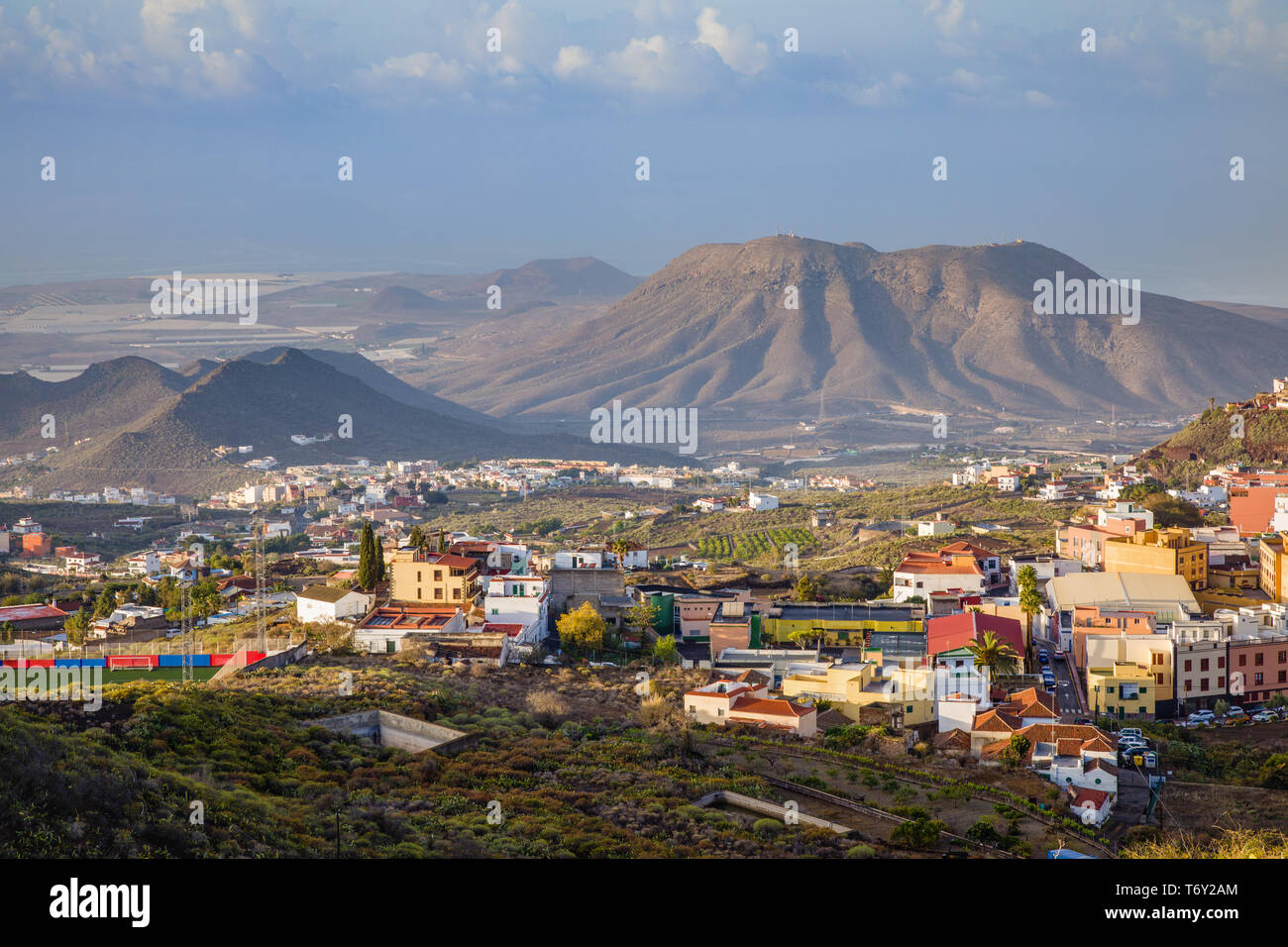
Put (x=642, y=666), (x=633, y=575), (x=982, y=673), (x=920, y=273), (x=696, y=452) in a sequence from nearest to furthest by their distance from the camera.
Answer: (x=982, y=673), (x=642, y=666), (x=633, y=575), (x=696, y=452), (x=920, y=273)

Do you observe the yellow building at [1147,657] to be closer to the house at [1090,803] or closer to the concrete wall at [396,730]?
the house at [1090,803]

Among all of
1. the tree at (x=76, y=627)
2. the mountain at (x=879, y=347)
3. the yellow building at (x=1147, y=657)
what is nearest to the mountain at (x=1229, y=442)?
the yellow building at (x=1147, y=657)

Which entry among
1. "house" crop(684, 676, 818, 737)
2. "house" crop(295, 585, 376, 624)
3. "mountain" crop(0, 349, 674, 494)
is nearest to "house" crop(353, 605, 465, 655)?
"house" crop(295, 585, 376, 624)

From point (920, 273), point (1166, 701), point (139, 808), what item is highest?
point (920, 273)

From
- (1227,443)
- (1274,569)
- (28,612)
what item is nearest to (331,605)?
(28,612)

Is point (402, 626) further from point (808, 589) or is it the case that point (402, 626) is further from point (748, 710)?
point (808, 589)

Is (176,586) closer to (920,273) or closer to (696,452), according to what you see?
(696,452)
